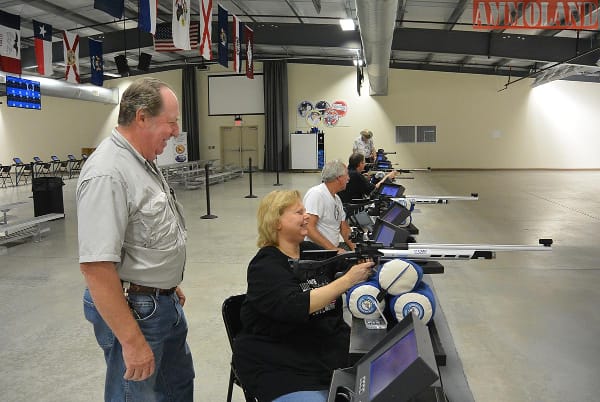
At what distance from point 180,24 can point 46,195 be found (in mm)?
3701

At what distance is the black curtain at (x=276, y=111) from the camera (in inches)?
768

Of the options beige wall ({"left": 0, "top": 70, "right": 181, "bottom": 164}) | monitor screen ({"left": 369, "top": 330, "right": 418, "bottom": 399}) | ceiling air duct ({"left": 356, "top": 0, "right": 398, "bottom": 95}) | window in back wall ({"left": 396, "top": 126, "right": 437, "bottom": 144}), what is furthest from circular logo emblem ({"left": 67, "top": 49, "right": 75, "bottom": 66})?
window in back wall ({"left": 396, "top": 126, "right": 437, "bottom": 144})

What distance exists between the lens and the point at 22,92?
44.7 feet

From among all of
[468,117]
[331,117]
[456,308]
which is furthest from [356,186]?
[468,117]

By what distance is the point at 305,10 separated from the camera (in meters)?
12.5

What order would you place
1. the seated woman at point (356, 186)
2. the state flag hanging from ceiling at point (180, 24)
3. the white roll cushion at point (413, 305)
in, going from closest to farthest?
the white roll cushion at point (413, 305), the seated woman at point (356, 186), the state flag hanging from ceiling at point (180, 24)

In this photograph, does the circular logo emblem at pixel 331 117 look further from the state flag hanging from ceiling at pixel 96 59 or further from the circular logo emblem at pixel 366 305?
the circular logo emblem at pixel 366 305

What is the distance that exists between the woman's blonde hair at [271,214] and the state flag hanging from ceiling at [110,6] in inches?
225

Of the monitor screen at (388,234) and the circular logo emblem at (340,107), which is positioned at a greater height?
the circular logo emblem at (340,107)

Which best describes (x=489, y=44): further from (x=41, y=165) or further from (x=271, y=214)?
(x=41, y=165)

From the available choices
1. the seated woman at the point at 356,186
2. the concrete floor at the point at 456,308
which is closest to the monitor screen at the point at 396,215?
the concrete floor at the point at 456,308

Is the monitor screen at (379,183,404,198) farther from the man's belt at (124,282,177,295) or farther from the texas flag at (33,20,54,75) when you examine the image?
the texas flag at (33,20,54,75)

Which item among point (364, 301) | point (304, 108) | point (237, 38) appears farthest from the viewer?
point (304, 108)

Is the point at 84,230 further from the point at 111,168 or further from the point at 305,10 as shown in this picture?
the point at 305,10
